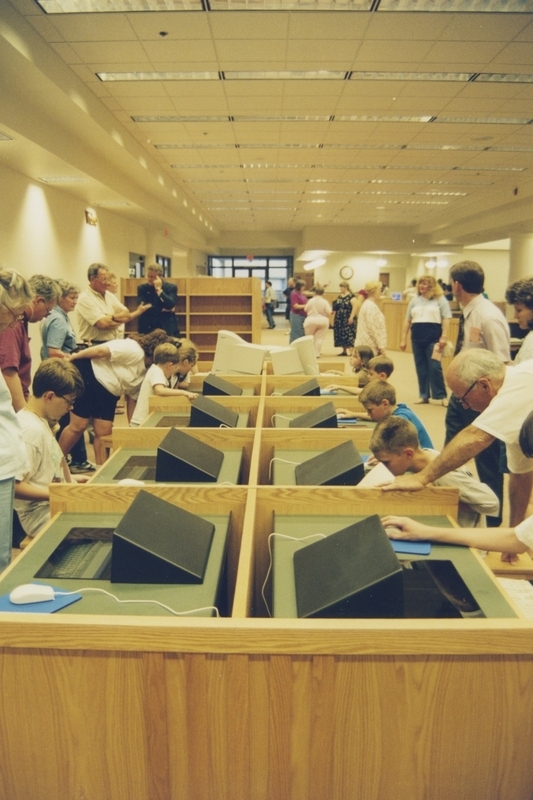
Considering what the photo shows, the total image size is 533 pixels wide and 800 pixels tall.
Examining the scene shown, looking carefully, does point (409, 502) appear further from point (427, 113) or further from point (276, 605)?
point (427, 113)

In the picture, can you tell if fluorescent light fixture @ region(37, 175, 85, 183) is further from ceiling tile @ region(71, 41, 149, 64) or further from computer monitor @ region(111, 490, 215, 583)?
computer monitor @ region(111, 490, 215, 583)

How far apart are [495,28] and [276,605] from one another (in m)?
4.81

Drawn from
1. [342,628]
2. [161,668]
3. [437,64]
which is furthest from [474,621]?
[437,64]

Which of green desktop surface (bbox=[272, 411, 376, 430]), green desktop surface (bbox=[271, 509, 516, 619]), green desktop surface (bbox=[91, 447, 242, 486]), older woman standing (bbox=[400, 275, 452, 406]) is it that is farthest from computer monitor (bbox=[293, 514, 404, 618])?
older woman standing (bbox=[400, 275, 452, 406])

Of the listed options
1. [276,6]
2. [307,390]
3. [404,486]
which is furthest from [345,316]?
[404,486]

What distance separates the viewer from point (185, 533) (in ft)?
5.33

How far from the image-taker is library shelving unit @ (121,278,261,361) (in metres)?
7.48

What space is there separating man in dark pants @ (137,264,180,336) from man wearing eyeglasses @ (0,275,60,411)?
225 centimetres

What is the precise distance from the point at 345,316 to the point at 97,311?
6.67m

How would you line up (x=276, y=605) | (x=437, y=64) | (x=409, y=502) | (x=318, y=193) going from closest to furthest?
(x=276, y=605) → (x=409, y=502) → (x=437, y=64) → (x=318, y=193)

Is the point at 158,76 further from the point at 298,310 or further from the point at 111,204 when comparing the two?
the point at 298,310

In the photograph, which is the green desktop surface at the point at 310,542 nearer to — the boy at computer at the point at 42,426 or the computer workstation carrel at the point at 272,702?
the computer workstation carrel at the point at 272,702

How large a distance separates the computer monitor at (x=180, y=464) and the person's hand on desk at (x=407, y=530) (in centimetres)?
81

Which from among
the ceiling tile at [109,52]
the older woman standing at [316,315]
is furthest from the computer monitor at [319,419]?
the older woman standing at [316,315]
